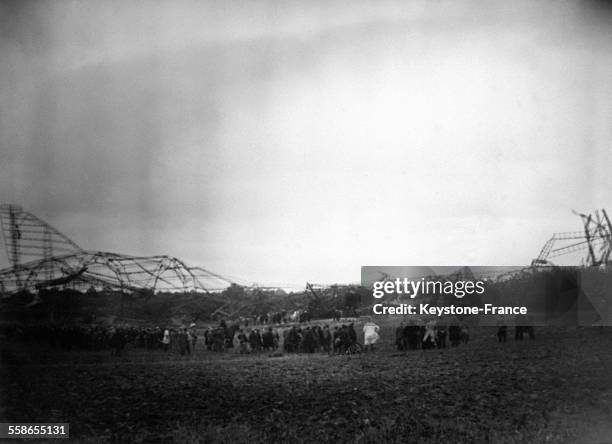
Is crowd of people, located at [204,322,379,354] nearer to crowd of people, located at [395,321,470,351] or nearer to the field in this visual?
the field

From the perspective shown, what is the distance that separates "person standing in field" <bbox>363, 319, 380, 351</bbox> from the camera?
6.95 metres

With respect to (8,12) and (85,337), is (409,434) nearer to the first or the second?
(85,337)

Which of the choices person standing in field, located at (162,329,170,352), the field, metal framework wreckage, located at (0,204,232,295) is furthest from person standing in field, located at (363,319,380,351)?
person standing in field, located at (162,329,170,352)

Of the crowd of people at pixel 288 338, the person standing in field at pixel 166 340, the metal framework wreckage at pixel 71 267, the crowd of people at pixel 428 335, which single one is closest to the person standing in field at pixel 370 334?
the crowd of people at pixel 288 338

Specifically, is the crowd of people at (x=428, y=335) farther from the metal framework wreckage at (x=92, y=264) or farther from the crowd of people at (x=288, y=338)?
the metal framework wreckage at (x=92, y=264)

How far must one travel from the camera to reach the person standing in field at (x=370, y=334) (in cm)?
695

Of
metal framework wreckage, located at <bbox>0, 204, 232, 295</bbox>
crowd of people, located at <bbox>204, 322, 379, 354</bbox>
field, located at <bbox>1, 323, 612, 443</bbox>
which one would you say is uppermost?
metal framework wreckage, located at <bbox>0, 204, 232, 295</bbox>

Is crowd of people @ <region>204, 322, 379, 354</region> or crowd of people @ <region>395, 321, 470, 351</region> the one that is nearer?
crowd of people @ <region>395, 321, 470, 351</region>

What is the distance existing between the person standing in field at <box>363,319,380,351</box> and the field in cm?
11

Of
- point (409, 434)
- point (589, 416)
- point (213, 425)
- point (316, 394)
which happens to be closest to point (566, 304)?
point (589, 416)

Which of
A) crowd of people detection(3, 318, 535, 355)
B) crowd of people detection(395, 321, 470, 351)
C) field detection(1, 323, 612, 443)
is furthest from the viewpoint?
crowd of people detection(395, 321, 470, 351)

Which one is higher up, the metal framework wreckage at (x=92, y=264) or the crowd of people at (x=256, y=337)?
the metal framework wreckage at (x=92, y=264)

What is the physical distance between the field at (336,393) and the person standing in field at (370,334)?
4.3 inches

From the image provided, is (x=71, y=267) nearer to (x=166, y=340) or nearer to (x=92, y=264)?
(x=92, y=264)
